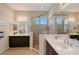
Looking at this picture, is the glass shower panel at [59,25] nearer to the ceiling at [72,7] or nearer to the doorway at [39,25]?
the ceiling at [72,7]

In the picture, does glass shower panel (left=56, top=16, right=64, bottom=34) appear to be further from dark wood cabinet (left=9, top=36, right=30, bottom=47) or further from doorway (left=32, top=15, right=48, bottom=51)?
dark wood cabinet (left=9, top=36, right=30, bottom=47)

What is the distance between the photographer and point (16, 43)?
253 inches

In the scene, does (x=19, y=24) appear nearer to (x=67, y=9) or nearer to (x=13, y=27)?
(x=13, y=27)

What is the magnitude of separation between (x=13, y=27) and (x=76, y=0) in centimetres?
642

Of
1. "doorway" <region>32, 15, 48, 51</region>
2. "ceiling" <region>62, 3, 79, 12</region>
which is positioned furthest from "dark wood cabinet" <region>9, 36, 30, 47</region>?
"ceiling" <region>62, 3, 79, 12</region>

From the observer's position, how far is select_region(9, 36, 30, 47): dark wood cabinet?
6355 mm

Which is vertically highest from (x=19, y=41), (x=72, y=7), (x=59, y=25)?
(x=72, y=7)

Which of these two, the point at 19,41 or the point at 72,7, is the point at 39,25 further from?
the point at 72,7

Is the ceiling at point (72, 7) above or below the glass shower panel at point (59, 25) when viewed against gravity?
above

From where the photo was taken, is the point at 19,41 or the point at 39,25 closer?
the point at 19,41

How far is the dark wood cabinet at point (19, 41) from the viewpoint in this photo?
636 cm

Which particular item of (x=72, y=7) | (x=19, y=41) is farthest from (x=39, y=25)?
(x=72, y=7)

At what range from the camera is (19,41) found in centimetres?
645

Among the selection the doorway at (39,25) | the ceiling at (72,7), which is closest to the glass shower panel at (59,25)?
the ceiling at (72,7)
